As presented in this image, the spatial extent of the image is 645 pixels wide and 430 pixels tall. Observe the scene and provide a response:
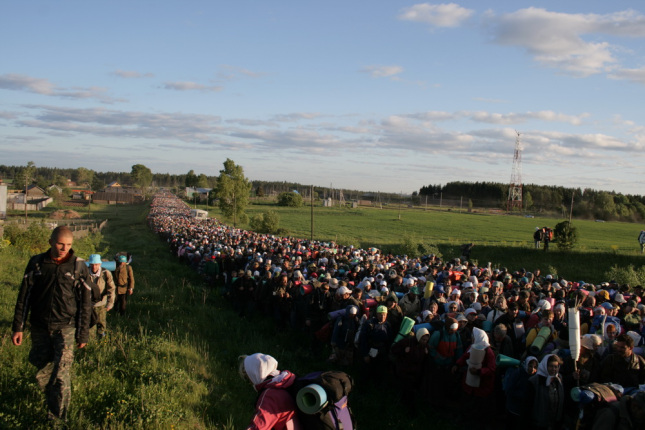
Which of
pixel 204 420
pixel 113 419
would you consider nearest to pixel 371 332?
pixel 204 420

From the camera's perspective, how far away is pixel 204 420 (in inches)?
220

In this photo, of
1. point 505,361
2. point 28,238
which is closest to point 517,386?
point 505,361

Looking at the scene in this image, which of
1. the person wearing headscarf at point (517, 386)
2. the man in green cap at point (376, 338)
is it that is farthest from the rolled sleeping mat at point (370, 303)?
the person wearing headscarf at point (517, 386)

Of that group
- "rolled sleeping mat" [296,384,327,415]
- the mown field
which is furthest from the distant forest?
"rolled sleeping mat" [296,384,327,415]

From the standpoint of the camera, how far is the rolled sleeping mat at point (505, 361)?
5.80 meters

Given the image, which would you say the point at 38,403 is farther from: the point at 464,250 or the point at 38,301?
the point at 464,250

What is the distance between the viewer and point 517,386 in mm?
5551

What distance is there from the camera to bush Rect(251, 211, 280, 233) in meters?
40.0

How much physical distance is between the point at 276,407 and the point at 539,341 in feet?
14.8

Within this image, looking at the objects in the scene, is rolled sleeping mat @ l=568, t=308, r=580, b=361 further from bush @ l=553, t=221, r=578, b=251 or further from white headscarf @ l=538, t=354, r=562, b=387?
bush @ l=553, t=221, r=578, b=251

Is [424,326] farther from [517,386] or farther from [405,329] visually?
[517,386]

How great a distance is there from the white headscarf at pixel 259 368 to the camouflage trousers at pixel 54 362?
2.32 meters

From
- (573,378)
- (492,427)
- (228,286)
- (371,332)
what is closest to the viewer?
(573,378)

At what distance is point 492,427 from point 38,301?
5837 millimetres
